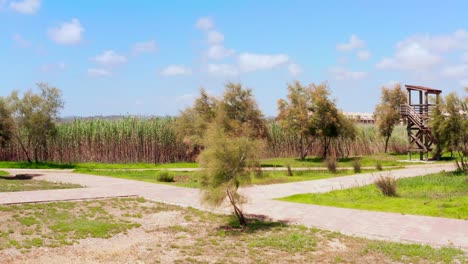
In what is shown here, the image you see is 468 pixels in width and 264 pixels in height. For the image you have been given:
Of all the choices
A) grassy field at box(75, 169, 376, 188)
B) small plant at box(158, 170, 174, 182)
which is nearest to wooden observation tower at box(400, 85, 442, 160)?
grassy field at box(75, 169, 376, 188)

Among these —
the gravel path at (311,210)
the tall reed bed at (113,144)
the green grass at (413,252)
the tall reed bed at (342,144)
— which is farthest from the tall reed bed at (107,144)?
the green grass at (413,252)

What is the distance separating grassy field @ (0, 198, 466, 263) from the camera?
29.5 ft

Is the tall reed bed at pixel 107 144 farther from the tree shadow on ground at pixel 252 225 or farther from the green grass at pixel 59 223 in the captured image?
the tree shadow on ground at pixel 252 225

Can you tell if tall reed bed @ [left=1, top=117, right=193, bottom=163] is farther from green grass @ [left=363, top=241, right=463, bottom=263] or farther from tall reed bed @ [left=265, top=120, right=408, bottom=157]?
green grass @ [left=363, top=241, right=463, bottom=263]

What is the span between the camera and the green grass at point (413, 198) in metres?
12.8

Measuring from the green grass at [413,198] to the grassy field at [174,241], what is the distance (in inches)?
131

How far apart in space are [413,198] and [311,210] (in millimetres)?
3674

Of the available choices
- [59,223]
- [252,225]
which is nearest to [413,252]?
[252,225]

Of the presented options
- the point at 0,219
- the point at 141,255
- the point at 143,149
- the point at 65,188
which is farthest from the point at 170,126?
the point at 141,255

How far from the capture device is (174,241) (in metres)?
10.5

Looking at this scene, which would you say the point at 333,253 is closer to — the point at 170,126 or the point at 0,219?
the point at 0,219

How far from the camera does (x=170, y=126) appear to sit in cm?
3803

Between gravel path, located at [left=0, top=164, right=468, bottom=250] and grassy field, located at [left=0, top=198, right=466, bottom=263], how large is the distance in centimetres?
69

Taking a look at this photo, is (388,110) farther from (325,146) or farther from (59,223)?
(59,223)
